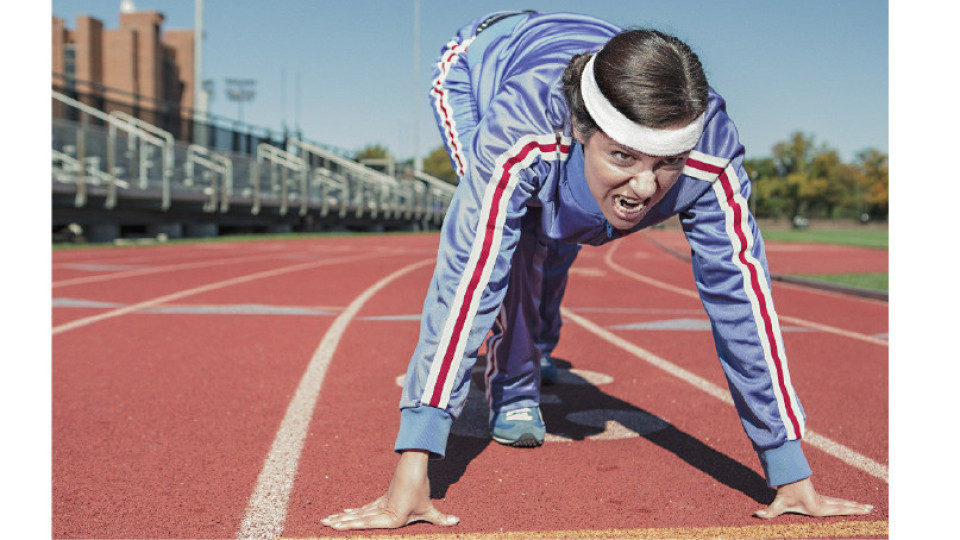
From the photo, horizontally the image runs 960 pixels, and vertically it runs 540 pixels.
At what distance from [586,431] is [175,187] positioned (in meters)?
22.0

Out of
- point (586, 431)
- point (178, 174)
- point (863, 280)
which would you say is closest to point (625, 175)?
point (586, 431)

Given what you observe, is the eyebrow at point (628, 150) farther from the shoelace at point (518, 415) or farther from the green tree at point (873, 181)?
the green tree at point (873, 181)

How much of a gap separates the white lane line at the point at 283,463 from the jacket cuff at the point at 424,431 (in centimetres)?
47

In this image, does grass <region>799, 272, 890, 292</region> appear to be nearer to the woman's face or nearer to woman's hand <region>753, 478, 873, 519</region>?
woman's hand <region>753, 478, 873, 519</region>

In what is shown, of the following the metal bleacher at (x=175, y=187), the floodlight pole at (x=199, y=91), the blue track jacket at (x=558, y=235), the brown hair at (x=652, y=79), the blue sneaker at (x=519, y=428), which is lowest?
the blue sneaker at (x=519, y=428)

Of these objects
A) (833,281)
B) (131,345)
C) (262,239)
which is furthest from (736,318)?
(262,239)

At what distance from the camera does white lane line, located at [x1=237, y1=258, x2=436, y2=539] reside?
258cm

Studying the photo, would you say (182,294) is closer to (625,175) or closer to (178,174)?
(625,175)

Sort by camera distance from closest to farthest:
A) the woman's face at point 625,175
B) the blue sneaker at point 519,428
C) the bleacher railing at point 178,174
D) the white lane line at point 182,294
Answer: the woman's face at point 625,175, the blue sneaker at point 519,428, the white lane line at point 182,294, the bleacher railing at point 178,174

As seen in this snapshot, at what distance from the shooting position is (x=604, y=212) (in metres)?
2.56

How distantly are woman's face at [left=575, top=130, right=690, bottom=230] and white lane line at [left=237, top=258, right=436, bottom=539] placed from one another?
54.5 inches

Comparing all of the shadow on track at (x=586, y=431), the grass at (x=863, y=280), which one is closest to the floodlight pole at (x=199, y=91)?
the grass at (x=863, y=280)

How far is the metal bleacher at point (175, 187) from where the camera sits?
19.5 m

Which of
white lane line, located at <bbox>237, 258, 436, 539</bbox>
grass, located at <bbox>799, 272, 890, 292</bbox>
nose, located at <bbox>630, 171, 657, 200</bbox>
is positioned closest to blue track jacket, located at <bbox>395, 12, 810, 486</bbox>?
nose, located at <bbox>630, 171, 657, 200</bbox>
